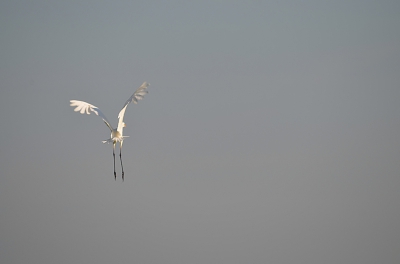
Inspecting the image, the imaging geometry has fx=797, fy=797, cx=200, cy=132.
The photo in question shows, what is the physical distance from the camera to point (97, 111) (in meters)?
13.1

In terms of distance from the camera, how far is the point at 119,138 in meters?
13.0

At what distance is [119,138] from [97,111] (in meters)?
0.59

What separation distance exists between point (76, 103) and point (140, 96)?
1050 millimetres

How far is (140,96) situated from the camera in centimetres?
1299

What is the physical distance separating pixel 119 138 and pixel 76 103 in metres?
0.90

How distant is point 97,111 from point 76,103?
37 centimetres

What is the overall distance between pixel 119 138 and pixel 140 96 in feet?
2.51

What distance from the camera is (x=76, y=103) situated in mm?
12992

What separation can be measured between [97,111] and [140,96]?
30.1 inches
